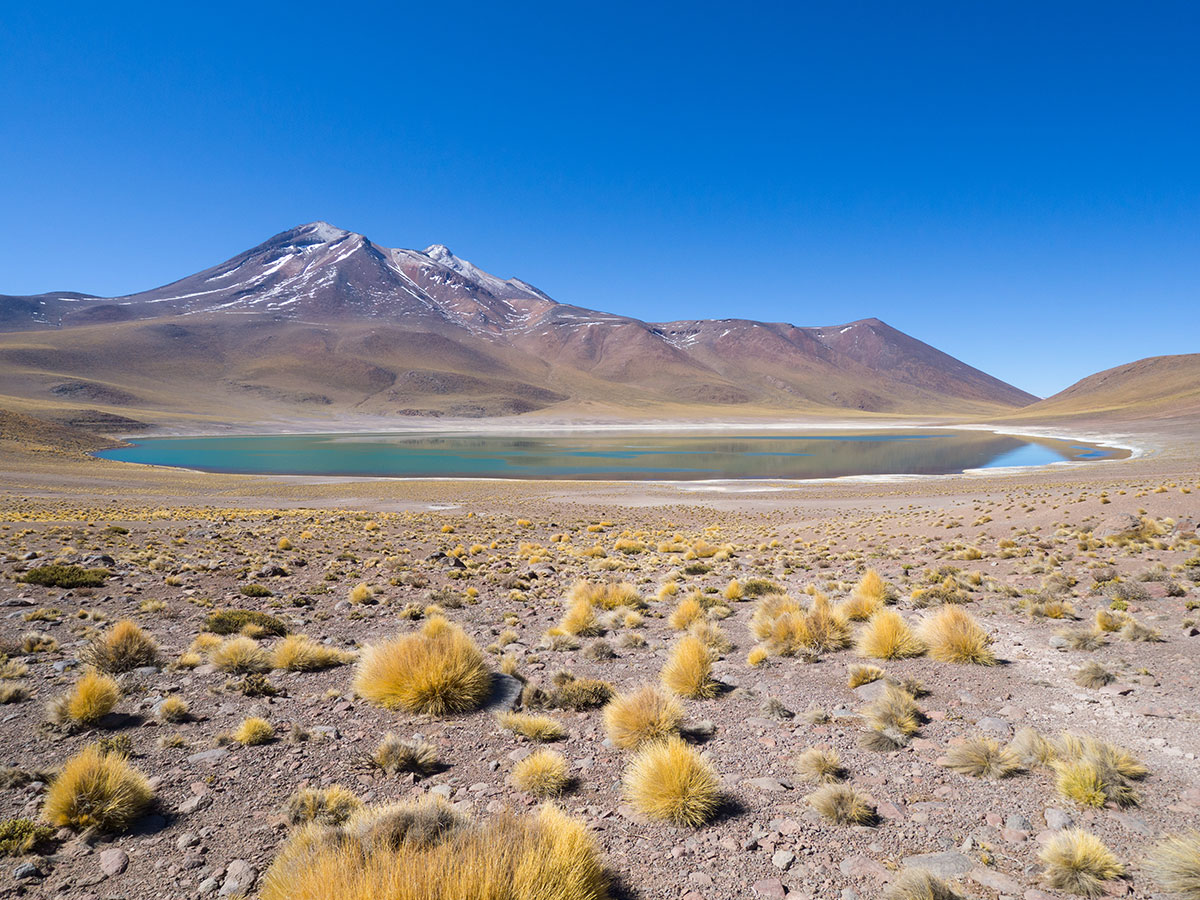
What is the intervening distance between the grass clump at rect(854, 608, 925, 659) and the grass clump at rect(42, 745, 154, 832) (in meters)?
6.71

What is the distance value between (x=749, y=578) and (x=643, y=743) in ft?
23.2

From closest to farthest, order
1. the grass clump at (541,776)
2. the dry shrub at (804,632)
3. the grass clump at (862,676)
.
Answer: the grass clump at (541,776) < the grass clump at (862,676) < the dry shrub at (804,632)

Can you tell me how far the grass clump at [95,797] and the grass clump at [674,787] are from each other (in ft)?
10.2

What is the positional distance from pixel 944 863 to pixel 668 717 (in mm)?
2042

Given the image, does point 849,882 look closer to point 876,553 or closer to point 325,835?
point 325,835

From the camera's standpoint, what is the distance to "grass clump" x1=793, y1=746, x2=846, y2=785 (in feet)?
13.7

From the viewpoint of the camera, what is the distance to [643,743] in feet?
15.0

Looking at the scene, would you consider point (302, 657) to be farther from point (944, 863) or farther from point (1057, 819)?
point (1057, 819)

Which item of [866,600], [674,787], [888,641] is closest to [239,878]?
[674,787]

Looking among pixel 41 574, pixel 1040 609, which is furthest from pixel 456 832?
pixel 41 574

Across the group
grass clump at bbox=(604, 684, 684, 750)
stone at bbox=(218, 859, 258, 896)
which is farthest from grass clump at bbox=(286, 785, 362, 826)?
grass clump at bbox=(604, 684, 684, 750)

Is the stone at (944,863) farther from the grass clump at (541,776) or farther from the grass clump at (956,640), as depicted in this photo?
the grass clump at (956,640)

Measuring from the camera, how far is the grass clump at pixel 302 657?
6.23 m

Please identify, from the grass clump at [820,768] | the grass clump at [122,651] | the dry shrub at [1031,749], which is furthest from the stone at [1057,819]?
the grass clump at [122,651]
